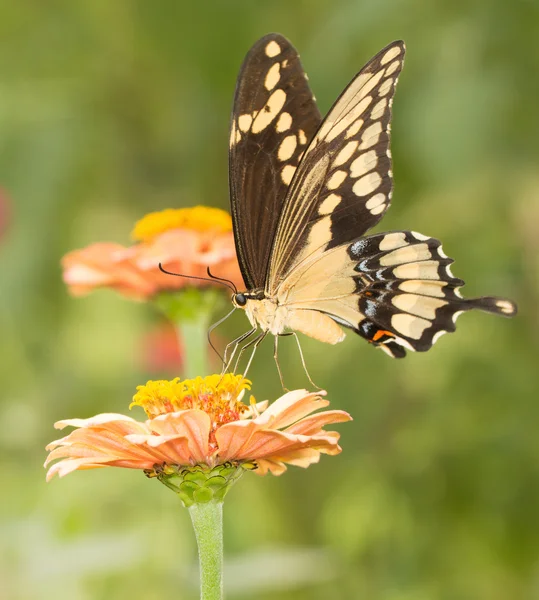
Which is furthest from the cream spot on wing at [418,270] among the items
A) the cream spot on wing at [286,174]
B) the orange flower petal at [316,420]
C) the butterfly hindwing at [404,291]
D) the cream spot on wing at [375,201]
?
the orange flower petal at [316,420]

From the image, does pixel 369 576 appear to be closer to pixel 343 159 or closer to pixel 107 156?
pixel 343 159

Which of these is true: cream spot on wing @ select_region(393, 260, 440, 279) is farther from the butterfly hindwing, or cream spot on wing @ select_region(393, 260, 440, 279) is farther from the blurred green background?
the blurred green background

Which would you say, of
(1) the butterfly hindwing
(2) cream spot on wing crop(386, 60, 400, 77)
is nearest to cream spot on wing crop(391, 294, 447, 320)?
(1) the butterfly hindwing

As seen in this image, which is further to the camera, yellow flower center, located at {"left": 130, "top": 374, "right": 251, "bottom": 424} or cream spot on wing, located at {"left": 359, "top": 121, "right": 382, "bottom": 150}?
cream spot on wing, located at {"left": 359, "top": 121, "right": 382, "bottom": 150}

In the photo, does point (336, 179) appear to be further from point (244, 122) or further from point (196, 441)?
point (196, 441)

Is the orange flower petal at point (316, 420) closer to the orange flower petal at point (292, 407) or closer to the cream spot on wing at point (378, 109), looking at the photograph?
the orange flower petal at point (292, 407)

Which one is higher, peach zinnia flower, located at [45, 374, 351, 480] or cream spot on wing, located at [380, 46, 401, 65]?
cream spot on wing, located at [380, 46, 401, 65]

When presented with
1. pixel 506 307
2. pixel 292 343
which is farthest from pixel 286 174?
pixel 292 343
